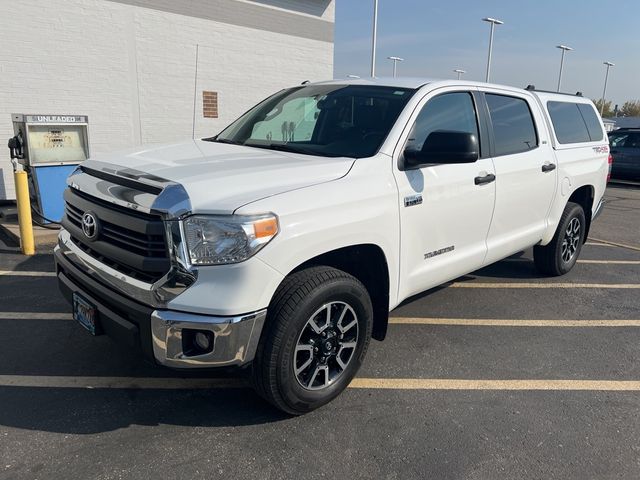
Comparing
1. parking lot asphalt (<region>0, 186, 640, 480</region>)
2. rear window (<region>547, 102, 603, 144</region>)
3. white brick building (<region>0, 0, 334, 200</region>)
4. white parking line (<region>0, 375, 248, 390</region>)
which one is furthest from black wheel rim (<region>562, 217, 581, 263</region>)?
white brick building (<region>0, 0, 334, 200</region>)

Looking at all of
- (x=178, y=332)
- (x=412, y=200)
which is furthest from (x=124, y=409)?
(x=412, y=200)

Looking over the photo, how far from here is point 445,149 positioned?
309cm

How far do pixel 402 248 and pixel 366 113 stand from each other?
1.00 metres

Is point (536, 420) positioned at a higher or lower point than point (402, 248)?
lower

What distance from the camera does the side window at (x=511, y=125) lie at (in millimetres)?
4215

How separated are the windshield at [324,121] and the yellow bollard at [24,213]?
Result: 305 centimetres

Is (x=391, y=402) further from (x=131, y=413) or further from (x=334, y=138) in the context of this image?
(x=334, y=138)

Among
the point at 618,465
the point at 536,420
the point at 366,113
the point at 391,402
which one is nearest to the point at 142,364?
the point at 391,402

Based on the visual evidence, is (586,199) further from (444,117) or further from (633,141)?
(633,141)

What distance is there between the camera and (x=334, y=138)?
349 cm

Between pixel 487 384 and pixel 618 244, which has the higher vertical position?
pixel 618 244

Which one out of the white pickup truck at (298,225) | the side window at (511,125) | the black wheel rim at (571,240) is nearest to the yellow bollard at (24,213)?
the white pickup truck at (298,225)

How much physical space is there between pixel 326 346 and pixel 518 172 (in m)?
2.44

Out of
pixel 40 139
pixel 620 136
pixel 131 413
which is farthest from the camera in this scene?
pixel 620 136
